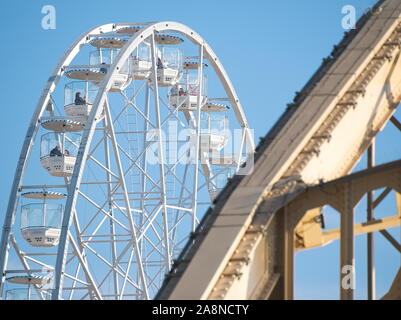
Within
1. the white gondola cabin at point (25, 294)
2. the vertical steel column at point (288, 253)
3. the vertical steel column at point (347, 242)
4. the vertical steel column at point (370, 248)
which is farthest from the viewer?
the white gondola cabin at point (25, 294)

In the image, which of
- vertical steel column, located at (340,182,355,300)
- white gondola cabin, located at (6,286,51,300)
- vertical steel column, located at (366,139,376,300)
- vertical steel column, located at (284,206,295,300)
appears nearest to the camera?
vertical steel column, located at (340,182,355,300)

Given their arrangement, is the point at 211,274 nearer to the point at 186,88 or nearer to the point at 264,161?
the point at 264,161

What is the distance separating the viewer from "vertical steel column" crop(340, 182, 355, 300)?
2127 centimetres

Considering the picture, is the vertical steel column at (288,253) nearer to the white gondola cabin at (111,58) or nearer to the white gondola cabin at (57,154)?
the white gondola cabin at (111,58)

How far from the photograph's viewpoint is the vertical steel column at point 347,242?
21.3m

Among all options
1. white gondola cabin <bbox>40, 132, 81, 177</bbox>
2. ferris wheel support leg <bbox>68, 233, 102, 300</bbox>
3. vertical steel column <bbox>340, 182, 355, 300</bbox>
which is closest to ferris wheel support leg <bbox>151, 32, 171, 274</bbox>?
ferris wheel support leg <bbox>68, 233, 102, 300</bbox>

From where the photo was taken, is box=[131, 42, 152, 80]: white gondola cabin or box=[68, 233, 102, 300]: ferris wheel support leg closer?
box=[68, 233, 102, 300]: ferris wheel support leg

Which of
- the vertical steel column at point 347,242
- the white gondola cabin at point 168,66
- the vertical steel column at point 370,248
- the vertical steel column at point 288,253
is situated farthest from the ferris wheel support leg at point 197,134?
the vertical steel column at point 347,242

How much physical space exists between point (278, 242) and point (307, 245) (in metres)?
1.58

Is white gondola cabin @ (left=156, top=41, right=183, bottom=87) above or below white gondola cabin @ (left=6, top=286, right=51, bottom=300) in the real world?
above

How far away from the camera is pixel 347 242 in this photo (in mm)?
21438

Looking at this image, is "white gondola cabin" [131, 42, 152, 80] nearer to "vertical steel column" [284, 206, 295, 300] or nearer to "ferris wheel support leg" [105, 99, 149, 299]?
"ferris wheel support leg" [105, 99, 149, 299]

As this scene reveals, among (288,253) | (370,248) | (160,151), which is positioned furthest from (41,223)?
(288,253)
